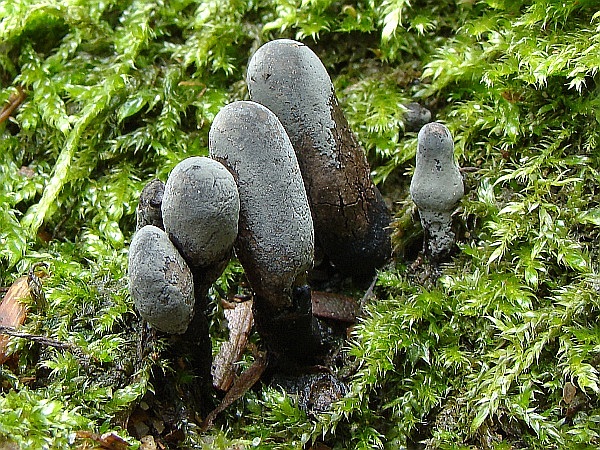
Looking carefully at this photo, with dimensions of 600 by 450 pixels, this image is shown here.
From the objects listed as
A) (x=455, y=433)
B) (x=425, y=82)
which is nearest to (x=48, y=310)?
(x=455, y=433)

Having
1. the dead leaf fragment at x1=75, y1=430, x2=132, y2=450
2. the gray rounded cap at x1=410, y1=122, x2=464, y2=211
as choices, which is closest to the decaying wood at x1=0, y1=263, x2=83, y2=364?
the dead leaf fragment at x1=75, y1=430, x2=132, y2=450

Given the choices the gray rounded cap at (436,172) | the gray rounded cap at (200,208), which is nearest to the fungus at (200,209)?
the gray rounded cap at (200,208)

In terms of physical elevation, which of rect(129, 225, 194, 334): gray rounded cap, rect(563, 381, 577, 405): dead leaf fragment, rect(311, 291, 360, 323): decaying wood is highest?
rect(129, 225, 194, 334): gray rounded cap

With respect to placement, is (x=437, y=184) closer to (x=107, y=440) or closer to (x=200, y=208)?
(x=200, y=208)

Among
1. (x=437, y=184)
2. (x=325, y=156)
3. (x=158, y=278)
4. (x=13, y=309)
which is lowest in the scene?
(x=13, y=309)

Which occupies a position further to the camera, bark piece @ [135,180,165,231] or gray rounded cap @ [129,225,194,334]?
bark piece @ [135,180,165,231]

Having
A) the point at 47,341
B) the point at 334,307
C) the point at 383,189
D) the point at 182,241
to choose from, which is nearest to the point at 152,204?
the point at 182,241

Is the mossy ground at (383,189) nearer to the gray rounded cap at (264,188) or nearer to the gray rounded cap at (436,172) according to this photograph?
the gray rounded cap at (436,172)

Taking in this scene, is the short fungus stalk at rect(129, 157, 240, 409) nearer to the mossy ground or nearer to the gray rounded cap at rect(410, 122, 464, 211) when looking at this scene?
the mossy ground

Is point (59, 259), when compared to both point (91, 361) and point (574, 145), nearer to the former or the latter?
point (91, 361)
